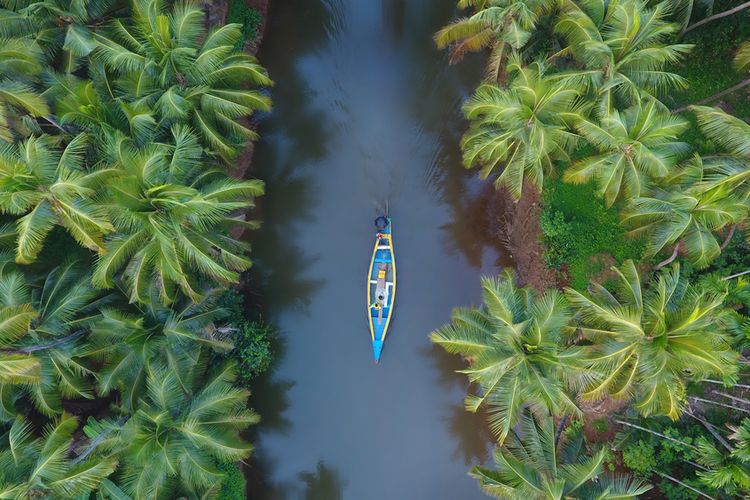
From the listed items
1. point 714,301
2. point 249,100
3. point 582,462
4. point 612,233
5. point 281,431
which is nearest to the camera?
point 714,301

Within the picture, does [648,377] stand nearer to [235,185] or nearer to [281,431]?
[235,185]

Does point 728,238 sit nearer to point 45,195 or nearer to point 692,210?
point 692,210

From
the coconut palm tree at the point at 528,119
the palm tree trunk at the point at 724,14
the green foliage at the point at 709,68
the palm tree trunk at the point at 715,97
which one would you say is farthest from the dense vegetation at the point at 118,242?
the green foliage at the point at 709,68

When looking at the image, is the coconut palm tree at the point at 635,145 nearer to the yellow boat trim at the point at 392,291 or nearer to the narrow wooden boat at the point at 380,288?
the yellow boat trim at the point at 392,291

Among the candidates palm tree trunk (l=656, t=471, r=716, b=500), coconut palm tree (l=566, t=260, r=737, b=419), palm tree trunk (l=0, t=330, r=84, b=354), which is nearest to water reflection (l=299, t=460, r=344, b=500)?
palm tree trunk (l=0, t=330, r=84, b=354)

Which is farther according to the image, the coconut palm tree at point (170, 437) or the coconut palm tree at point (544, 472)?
the coconut palm tree at point (170, 437)

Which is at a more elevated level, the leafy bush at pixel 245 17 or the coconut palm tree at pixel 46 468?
the leafy bush at pixel 245 17

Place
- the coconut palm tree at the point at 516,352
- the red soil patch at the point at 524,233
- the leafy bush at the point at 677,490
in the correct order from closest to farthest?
1. the coconut palm tree at the point at 516,352
2. the leafy bush at the point at 677,490
3. the red soil patch at the point at 524,233

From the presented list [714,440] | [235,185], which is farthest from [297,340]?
[714,440]
